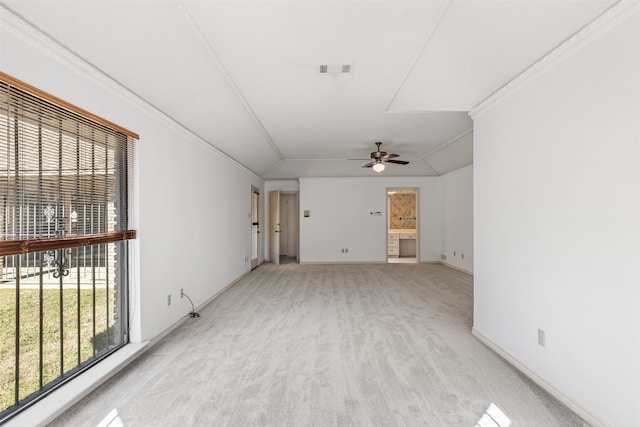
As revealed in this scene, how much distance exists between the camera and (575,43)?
193 centimetres

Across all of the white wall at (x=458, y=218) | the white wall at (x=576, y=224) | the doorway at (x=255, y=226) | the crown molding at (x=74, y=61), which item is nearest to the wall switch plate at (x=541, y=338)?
the white wall at (x=576, y=224)

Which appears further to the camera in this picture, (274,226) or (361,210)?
(274,226)

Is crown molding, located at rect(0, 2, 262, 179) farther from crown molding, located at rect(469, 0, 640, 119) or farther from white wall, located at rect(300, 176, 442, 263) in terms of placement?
white wall, located at rect(300, 176, 442, 263)

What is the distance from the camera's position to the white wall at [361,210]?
7.88 m

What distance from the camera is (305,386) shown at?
2.18 m

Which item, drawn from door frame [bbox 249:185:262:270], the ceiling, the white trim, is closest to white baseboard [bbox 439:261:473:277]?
the white trim

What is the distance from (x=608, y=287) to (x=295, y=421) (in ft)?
6.39

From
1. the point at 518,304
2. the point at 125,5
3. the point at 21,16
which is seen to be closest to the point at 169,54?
the point at 125,5

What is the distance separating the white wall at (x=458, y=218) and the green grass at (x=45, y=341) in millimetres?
6238

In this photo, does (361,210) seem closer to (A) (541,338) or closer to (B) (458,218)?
(B) (458,218)

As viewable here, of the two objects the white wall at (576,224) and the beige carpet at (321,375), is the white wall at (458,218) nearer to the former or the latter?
the beige carpet at (321,375)

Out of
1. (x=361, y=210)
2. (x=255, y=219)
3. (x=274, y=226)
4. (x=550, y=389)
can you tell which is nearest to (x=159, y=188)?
(x=550, y=389)

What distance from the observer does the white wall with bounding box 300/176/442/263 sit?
788cm

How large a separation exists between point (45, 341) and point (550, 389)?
4.51m
